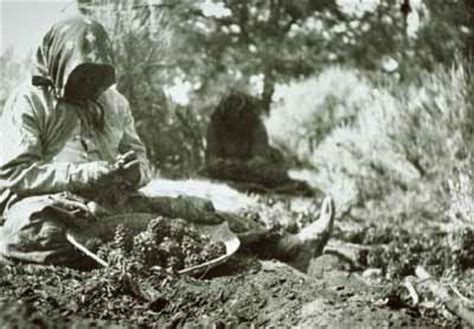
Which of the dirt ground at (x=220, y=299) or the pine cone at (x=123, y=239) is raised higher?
the pine cone at (x=123, y=239)

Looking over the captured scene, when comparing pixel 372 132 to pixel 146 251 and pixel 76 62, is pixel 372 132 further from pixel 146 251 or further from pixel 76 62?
pixel 76 62

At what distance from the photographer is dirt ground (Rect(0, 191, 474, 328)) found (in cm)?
283

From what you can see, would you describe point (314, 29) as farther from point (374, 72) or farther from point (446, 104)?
point (446, 104)

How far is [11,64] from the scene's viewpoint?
3029 mm

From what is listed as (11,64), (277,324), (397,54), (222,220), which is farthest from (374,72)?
(11,64)

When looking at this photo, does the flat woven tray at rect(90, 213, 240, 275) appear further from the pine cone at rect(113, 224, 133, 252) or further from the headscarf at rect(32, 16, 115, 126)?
the headscarf at rect(32, 16, 115, 126)

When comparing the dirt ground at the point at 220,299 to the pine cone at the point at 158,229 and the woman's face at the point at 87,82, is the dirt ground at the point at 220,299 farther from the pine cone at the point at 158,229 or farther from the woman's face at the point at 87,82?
the woman's face at the point at 87,82

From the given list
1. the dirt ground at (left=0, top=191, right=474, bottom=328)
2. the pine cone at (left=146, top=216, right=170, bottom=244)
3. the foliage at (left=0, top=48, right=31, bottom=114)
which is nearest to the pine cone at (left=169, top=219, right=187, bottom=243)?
the pine cone at (left=146, top=216, right=170, bottom=244)

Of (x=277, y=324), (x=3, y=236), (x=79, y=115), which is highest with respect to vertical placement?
(x=79, y=115)

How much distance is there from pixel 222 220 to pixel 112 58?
2.08ft

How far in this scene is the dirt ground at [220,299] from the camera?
2830 mm

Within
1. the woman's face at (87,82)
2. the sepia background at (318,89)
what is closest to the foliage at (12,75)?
the sepia background at (318,89)

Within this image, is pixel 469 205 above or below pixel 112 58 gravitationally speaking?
below

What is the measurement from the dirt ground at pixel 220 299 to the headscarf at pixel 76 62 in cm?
55
